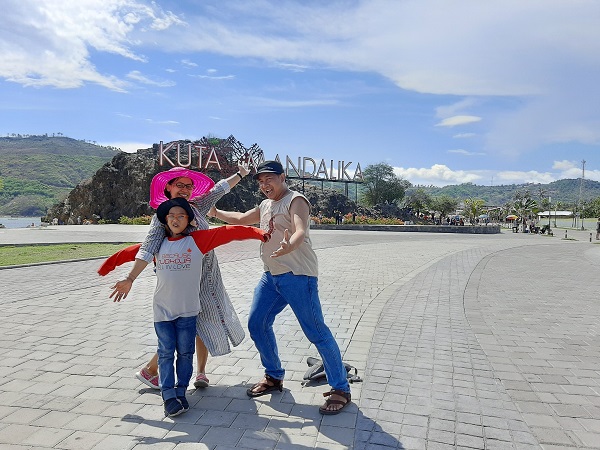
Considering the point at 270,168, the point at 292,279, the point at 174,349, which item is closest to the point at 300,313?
the point at 292,279

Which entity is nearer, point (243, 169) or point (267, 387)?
point (267, 387)

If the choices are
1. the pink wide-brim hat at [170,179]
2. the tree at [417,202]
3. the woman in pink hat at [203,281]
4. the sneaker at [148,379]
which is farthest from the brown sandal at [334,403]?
the tree at [417,202]

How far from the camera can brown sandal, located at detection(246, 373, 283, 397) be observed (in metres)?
3.39

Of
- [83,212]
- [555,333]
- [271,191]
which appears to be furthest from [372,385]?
[83,212]

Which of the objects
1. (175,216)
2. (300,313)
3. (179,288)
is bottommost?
(300,313)

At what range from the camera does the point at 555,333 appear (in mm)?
5480

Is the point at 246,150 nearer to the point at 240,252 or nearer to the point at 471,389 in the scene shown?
the point at 240,252

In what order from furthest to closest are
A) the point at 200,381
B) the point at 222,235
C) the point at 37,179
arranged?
the point at 37,179, the point at 200,381, the point at 222,235

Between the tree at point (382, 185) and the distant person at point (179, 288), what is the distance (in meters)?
70.0

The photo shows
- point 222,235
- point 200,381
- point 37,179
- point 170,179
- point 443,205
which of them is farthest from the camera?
point 37,179

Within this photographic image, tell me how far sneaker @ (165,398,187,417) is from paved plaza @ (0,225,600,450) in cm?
4

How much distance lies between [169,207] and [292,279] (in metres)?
0.99

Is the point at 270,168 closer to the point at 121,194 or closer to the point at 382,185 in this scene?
the point at 121,194

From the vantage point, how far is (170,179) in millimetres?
3354
